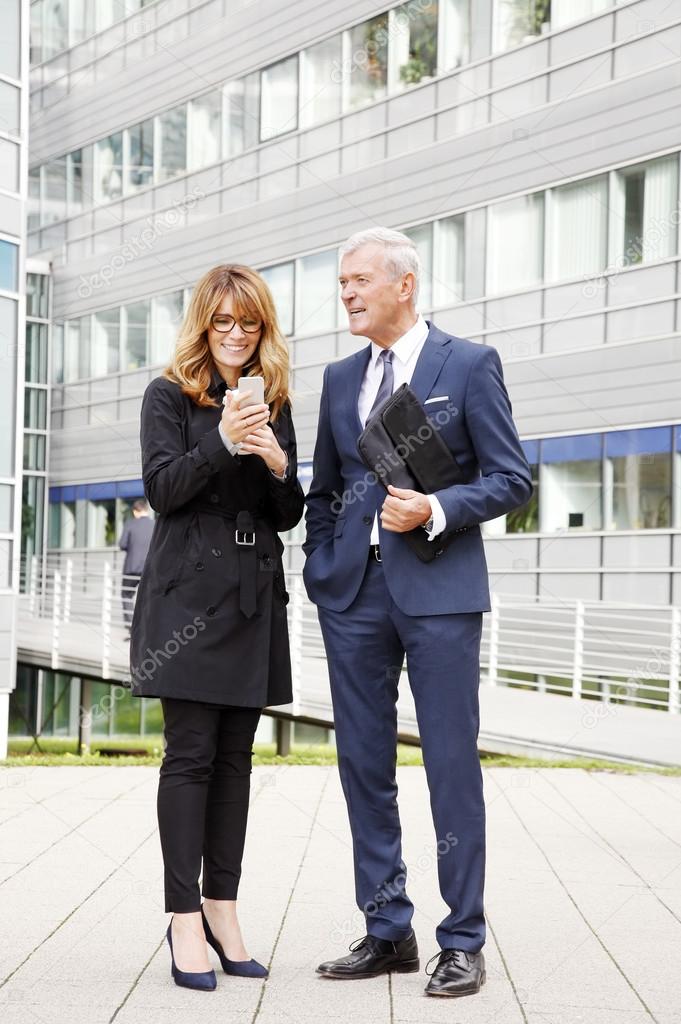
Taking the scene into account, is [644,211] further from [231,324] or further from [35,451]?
[35,451]

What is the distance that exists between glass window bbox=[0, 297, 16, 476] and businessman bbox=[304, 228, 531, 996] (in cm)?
1204

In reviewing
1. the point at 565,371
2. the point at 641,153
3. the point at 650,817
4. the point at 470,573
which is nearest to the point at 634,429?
the point at 565,371

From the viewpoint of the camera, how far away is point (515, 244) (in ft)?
61.3

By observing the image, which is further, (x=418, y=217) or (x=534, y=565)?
(x=418, y=217)

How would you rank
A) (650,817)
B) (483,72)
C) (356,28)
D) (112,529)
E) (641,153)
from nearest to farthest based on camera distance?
(650,817), (641,153), (483,72), (356,28), (112,529)

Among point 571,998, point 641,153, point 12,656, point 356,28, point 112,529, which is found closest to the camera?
point 571,998

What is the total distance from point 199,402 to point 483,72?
1624 cm

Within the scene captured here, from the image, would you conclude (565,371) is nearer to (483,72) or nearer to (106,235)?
(483,72)

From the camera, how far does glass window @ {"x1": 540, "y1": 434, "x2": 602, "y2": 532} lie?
17.6 metres

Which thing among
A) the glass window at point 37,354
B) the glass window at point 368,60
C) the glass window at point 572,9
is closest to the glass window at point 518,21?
the glass window at point 572,9

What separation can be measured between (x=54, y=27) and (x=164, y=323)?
25.6 feet

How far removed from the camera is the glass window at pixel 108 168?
2762 cm

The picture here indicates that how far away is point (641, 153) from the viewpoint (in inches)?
661

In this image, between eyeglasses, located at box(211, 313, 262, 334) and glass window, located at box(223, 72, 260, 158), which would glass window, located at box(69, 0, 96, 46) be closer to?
glass window, located at box(223, 72, 260, 158)
